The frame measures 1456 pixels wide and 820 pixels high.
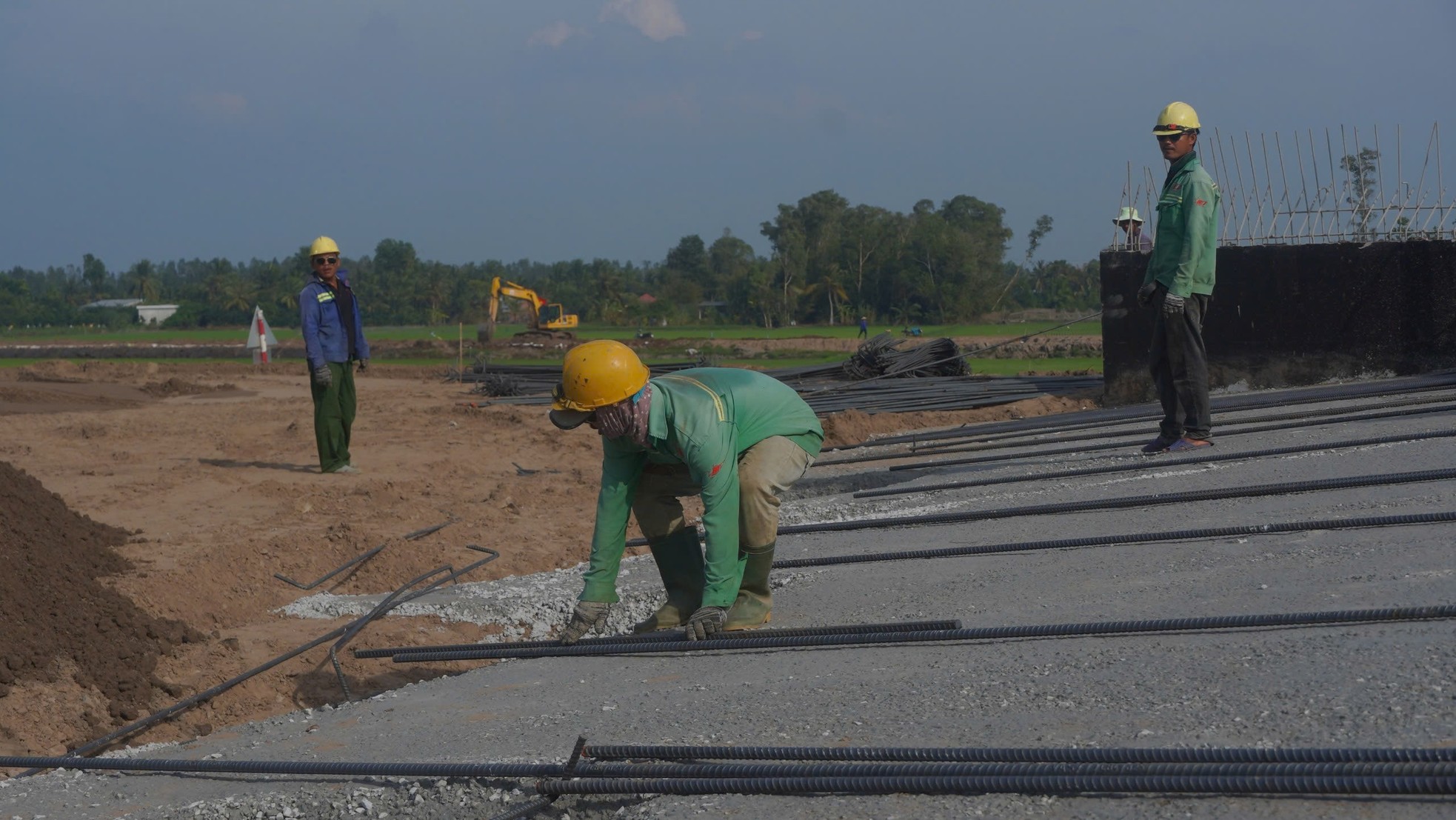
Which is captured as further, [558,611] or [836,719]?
[558,611]

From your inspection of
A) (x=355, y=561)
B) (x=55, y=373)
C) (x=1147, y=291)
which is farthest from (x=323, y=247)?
(x=55, y=373)

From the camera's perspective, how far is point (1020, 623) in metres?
5.03

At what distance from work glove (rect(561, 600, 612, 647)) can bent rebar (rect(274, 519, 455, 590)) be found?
3.16 meters

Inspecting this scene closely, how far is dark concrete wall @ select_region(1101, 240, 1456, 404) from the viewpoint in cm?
1162

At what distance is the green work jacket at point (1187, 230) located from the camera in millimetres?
7629

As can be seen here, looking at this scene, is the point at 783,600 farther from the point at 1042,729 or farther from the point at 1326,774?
the point at 1326,774

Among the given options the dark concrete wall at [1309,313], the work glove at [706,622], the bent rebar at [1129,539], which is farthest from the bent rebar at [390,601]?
the dark concrete wall at [1309,313]

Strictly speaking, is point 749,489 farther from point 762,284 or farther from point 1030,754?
point 762,284

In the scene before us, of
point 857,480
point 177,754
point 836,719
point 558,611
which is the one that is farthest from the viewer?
point 857,480

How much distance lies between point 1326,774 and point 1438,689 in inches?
32.8

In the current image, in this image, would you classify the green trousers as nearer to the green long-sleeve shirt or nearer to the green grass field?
the green long-sleeve shirt

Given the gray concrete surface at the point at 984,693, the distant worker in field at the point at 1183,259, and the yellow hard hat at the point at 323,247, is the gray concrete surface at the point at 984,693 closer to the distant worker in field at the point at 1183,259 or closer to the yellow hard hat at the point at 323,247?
the distant worker in field at the point at 1183,259

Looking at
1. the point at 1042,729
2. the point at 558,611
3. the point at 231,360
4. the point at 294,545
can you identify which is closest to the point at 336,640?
the point at 558,611

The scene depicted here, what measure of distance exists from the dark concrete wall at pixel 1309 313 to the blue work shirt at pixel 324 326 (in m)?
7.55
